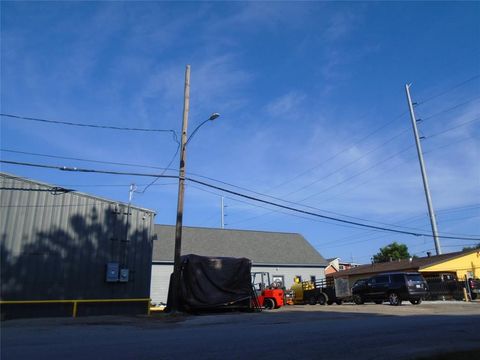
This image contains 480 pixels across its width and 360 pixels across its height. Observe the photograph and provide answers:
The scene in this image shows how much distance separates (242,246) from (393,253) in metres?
38.3

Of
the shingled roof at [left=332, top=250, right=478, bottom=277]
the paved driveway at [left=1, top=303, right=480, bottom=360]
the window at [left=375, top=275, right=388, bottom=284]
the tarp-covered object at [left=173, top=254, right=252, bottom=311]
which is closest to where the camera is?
the paved driveway at [left=1, top=303, right=480, bottom=360]

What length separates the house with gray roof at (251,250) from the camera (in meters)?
40.8

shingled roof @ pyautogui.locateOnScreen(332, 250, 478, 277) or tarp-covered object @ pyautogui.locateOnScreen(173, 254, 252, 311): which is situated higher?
shingled roof @ pyautogui.locateOnScreen(332, 250, 478, 277)

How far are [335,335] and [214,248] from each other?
3324 centimetres

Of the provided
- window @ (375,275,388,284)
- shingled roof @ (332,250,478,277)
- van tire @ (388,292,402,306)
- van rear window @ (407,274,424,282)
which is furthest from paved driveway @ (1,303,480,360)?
shingled roof @ (332,250,478,277)

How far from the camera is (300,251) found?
47938 millimetres

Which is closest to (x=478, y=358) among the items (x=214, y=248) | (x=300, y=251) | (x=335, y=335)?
(x=335, y=335)

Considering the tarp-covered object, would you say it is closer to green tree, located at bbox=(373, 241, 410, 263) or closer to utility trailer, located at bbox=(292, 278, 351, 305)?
utility trailer, located at bbox=(292, 278, 351, 305)

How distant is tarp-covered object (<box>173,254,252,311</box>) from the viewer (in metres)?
21.5

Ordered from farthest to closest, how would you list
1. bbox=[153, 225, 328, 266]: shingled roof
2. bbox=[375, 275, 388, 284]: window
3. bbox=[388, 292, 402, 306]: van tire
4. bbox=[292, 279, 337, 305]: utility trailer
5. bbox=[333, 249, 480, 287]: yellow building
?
1. bbox=[153, 225, 328, 266]: shingled roof
2. bbox=[333, 249, 480, 287]: yellow building
3. bbox=[292, 279, 337, 305]: utility trailer
4. bbox=[375, 275, 388, 284]: window
5. bbox=[388, 292, 402, 306]: van tire

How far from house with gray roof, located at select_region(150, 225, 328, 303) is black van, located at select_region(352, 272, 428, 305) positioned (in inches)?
597

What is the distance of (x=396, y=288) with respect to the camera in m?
26.4

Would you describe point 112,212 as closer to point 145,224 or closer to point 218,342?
point 145,224

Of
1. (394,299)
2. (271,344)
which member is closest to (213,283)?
(394,299)
